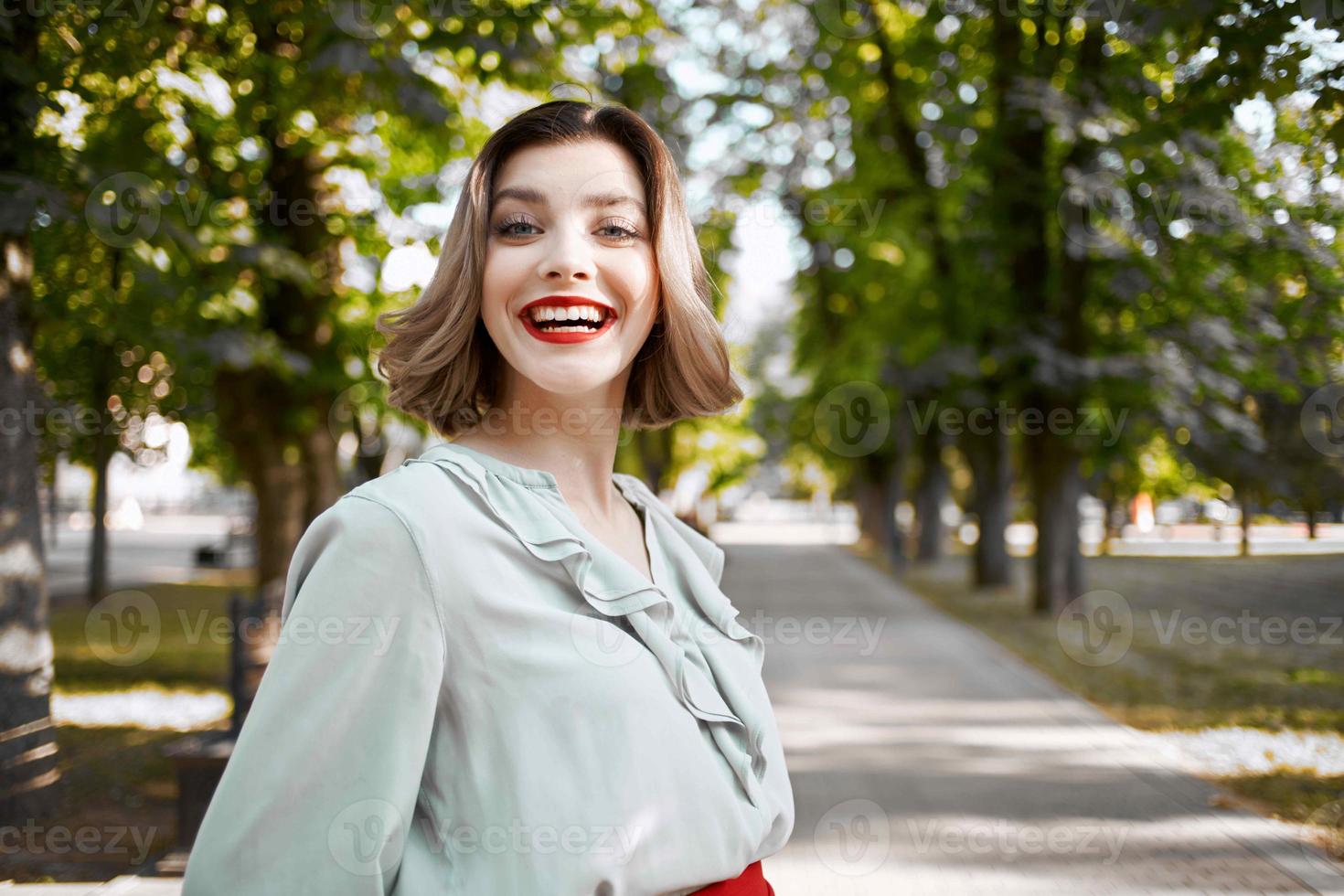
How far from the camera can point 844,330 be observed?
2275cm

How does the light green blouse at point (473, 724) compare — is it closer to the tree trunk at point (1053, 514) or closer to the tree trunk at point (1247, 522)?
the tree trunk at point (1247, 522)

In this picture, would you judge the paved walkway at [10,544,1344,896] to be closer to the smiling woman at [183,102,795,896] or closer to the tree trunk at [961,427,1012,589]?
the smiling woman at [183,102,795,896]

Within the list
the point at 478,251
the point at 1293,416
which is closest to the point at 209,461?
the point at 1293,416

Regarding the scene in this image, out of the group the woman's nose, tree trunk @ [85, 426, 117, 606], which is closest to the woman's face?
the woman's nose

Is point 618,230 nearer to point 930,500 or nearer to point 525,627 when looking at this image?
point 525,627

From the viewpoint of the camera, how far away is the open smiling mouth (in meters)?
1.56

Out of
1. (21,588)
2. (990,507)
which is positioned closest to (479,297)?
(21,588)

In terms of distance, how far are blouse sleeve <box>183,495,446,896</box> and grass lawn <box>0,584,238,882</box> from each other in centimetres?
511

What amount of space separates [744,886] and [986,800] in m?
→ 6.00

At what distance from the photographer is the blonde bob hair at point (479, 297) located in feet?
5.26

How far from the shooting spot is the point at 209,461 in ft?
83.8

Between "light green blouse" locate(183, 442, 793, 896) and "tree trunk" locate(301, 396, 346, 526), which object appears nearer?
"light green blouse" locate(183, 442, 793, 896)

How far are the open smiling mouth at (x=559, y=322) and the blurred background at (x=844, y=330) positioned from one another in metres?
1.15

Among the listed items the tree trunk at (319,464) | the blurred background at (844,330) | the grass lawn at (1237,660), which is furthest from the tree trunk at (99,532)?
the grass lawn at (1237,660)
